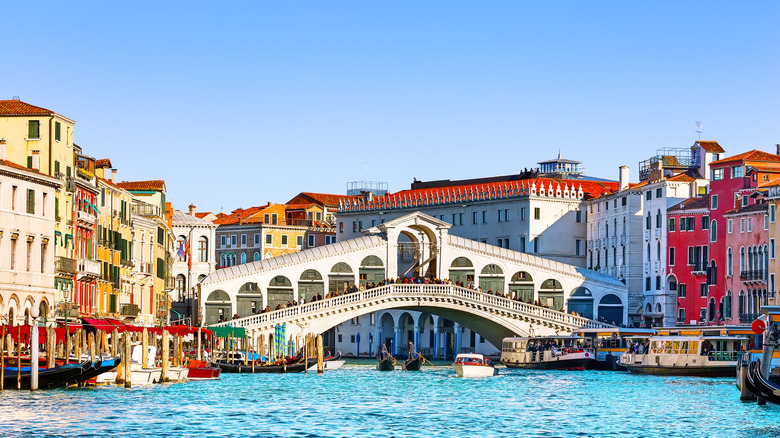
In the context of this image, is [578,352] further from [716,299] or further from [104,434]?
[104,434]

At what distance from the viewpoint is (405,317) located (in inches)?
3787

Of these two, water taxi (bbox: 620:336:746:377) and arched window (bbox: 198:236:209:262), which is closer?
water taxi (bbox: 620:336:746:377)

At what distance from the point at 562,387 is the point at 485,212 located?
37392 millimetres

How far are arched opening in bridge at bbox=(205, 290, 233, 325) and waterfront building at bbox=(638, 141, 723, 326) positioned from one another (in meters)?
19.0

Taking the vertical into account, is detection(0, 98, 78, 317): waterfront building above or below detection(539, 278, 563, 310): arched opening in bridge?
above

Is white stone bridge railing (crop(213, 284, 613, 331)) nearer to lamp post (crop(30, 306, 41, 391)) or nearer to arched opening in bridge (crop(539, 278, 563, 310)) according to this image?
arched opening in bridge (crop(539, 278, 563, 310))

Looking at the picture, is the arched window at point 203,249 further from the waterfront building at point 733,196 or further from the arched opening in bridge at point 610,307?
the waterfront building at point 733,196

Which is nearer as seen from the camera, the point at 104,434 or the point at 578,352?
the point at 104,434

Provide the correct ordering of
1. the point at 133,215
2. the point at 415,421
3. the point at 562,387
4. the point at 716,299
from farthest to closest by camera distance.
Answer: the point at 716,299 < the point at 133,215 < the point at 562,387 < the point at 415,421

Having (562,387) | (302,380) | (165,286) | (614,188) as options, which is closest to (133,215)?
(165,286)

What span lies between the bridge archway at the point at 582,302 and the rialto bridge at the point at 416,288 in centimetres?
4

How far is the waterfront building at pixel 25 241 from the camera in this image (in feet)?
160

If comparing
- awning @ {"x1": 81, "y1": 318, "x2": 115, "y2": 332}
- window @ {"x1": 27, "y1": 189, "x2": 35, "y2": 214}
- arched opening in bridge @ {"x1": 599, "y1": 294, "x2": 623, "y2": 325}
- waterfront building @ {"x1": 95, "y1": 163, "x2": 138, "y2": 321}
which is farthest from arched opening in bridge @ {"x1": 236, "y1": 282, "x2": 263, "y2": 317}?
window @ {"x1": 27, "y1": 189, "x2": 35, "y2": 214}

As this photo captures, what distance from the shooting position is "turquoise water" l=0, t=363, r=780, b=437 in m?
36.4
